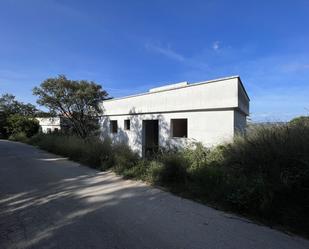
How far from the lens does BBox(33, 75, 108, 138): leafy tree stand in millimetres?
18250

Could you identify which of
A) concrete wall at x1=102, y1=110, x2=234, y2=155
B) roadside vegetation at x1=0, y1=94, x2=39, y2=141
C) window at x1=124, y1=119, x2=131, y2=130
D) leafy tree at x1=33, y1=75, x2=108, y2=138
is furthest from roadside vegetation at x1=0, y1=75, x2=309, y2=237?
roadside vegetation at x1=0, y1=94, x2=39, y2=141

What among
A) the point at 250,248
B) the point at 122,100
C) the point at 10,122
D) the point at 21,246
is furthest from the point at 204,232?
the point at 10,122

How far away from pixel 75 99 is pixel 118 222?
1666 cm

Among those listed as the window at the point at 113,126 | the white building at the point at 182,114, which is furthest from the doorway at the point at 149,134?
the window at the point at 113,126

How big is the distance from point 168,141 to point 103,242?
8.18 meters

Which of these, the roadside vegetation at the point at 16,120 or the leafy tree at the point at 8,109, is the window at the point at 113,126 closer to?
the roadside vegetation at the point at 16,120

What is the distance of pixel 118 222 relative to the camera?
370 centimetres

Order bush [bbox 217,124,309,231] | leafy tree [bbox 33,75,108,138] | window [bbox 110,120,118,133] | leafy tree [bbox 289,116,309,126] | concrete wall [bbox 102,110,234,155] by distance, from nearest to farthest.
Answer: bush [bbox 217,124,309,231], leafy tree [bbox 289,116,309,126], concrete wall [bbox 102,110,234,155], window [bbox 110,120,118,133], leafy tree [bbox 33,75,108,138]

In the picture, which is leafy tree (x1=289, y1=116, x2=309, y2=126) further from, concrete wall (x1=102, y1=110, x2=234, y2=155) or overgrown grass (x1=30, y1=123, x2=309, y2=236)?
concrete wall (x1=102, y1=110, x2=234, y2=155)

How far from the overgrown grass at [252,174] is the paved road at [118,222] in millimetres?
464

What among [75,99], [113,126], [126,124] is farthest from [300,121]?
[75,99]

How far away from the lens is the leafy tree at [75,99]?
59.9 feet

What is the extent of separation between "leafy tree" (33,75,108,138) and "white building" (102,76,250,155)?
3205 mm

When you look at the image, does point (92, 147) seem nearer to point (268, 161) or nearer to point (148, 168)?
point (148, 168)
